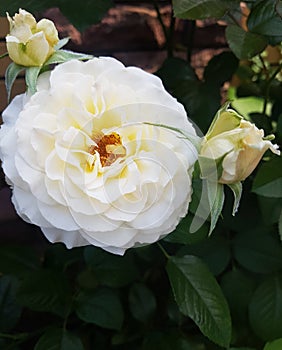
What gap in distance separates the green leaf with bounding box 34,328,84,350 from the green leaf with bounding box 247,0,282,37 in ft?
1.36

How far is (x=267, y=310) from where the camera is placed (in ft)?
2.29

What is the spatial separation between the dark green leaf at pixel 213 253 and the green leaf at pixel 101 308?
0.37 ft

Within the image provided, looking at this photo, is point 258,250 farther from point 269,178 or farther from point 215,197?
point 215,197

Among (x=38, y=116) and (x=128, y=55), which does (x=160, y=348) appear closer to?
(x=38, y=116)

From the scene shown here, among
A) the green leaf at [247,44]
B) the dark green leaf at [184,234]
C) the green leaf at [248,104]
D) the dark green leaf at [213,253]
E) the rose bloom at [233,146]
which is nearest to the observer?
the rose bloom at [233,146]

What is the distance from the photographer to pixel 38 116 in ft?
1.41

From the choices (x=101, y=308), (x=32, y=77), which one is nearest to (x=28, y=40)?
(x=32, y=77)

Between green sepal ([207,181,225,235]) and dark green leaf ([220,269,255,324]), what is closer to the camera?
green sepal ([207,181,225,235])

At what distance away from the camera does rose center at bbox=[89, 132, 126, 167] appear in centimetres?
45

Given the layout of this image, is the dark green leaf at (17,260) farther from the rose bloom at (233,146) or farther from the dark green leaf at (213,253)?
the rose bloom at (233,146)

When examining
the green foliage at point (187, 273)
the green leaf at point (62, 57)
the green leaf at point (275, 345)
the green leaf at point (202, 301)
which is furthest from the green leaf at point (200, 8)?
the green leaf at point (275, 345)

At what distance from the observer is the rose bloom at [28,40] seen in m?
0.45

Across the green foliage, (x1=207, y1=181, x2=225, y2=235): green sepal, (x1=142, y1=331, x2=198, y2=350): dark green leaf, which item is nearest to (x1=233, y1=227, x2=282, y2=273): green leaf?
the green foliage

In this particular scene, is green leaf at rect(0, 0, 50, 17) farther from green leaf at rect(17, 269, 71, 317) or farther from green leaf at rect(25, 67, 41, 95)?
green leaf at rect(17, 269, 71, 317)
